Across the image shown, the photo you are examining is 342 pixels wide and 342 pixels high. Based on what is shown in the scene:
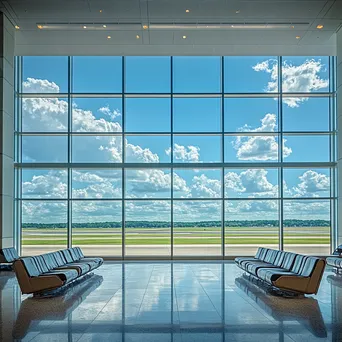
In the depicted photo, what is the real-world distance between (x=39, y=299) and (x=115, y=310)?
1740 millimetres

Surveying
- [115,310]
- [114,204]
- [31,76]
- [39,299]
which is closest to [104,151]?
[114,204]

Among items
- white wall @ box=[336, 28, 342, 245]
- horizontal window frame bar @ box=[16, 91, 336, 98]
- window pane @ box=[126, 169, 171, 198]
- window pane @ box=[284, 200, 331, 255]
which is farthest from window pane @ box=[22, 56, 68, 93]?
white wall @ box=[336, 28, 342, 245]

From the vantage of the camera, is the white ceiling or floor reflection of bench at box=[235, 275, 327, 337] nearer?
floor reflection of bench at box=[235, 275, 327, 337]

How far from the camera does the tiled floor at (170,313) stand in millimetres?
5328

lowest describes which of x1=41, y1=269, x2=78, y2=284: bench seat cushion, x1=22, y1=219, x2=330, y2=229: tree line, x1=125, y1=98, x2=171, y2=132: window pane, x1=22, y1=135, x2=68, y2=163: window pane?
x1=41, y1=269, x2=78, y2=284: bench seat cushion

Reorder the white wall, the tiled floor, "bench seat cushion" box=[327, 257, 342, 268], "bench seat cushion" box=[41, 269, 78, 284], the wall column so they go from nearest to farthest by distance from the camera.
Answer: the tiled floor → "bench seat cushion" box=[41, 269, 78, 284] → "bench seat cushion" box=[327, 257, 342, 268] → the wall column → the white wall

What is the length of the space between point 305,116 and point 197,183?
4393 millimetres

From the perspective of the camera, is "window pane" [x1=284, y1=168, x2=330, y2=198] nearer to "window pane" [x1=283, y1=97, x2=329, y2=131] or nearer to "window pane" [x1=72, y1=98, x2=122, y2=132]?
"window pane" [x1=283, y1=97, x2=329, y2=131]

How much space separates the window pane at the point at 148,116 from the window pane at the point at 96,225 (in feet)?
8.95

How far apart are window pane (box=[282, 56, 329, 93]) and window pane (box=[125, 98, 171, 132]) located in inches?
166

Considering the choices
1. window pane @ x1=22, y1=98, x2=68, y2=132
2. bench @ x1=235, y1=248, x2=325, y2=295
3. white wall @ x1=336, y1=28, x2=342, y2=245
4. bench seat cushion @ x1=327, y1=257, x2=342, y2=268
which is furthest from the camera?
window pane @ x1=22, y1=98, x2=68, y2=132

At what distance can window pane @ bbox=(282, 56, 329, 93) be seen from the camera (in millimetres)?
15523

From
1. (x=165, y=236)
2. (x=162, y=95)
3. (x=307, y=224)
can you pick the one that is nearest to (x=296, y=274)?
(x=165, y=236)

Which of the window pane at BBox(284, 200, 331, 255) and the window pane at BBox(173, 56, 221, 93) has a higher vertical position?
the window pane at BBox(173, 56, 221, 93)
